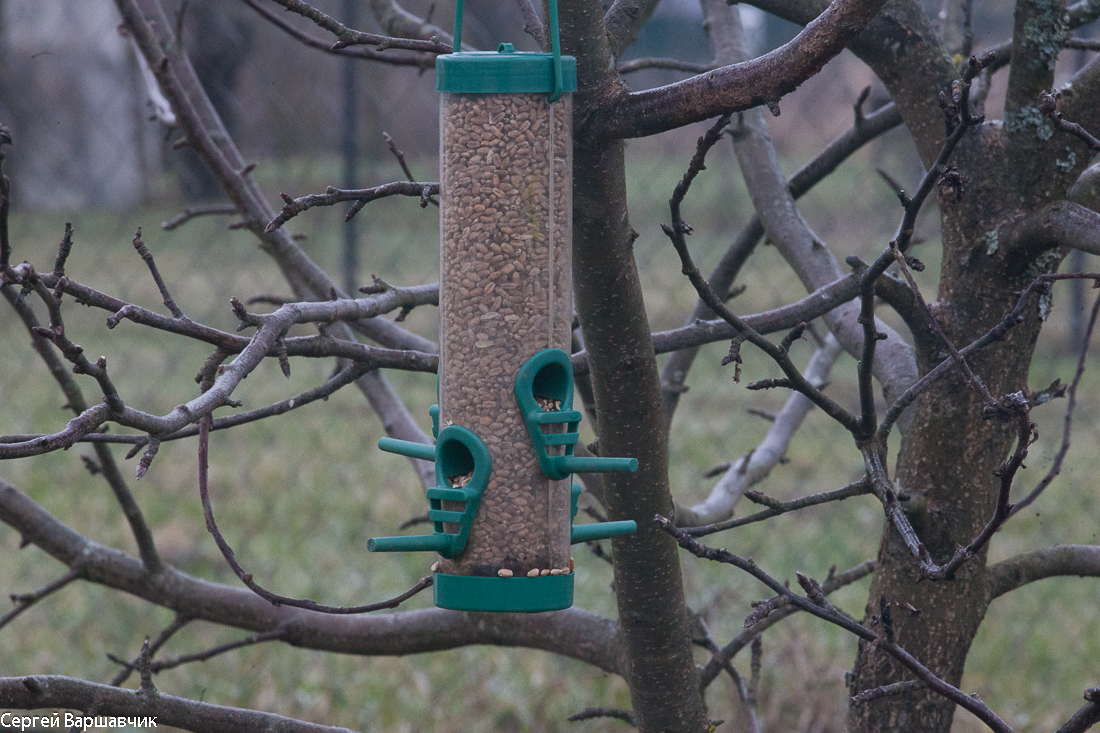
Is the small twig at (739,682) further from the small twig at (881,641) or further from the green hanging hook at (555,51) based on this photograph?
the green hanging hook at (555,51)

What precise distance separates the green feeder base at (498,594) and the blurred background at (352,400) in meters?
1.57

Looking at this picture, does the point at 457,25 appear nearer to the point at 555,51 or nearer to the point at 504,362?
the point at 555,51

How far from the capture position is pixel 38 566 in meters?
3.59

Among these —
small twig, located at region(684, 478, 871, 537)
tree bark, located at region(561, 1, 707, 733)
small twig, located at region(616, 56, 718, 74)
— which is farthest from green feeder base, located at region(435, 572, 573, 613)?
small twig, located at region(616, 56, 718, 74)

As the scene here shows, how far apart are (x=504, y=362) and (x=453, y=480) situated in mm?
155

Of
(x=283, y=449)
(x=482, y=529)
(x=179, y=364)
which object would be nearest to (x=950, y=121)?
(x=482, y=529)

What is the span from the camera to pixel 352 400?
503cm

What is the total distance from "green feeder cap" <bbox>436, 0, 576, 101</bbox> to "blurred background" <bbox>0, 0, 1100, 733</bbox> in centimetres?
153

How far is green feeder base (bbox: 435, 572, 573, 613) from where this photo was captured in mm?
1190

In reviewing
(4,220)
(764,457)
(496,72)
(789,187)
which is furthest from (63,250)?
(764,457)

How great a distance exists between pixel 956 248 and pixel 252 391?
421 cm

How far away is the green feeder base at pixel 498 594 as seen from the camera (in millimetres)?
1190

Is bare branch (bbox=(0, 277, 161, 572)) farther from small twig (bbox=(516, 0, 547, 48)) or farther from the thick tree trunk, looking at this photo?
the thick tree trunk

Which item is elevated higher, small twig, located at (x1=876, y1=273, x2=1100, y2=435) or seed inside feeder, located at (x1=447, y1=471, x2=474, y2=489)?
seed inside feeder, located at (x1=447, y1=471, x2=474, y2=489)
